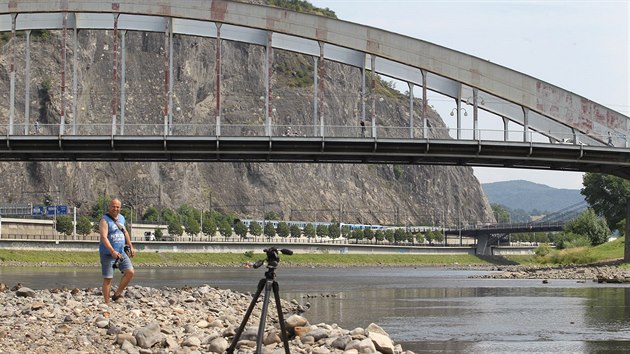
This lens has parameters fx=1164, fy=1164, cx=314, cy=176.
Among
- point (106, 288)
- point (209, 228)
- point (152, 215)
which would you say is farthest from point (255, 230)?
point (106, 288)

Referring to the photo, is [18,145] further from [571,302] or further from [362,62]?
[571,302]

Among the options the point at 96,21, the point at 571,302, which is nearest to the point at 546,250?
the point at 96,21

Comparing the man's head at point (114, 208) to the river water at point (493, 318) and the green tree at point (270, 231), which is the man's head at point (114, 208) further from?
the green tree at point (270, 231)

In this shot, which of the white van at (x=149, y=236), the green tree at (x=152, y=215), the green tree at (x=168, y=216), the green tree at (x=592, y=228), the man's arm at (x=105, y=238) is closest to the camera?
the man's arm at (x=105, y=238)

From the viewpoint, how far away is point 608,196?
490 feet

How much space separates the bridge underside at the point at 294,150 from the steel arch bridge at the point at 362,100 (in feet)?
0.25

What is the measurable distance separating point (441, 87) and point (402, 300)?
64.3 feet

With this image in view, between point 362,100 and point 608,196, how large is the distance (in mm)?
95293

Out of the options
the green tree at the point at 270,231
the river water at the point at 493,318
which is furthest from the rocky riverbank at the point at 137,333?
the green tree at the point at 270,231

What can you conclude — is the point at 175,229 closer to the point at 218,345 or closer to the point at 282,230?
the point at 282,230

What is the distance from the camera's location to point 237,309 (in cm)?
3422

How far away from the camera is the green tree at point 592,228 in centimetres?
13650

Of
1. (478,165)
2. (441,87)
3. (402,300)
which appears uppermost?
(441,87)

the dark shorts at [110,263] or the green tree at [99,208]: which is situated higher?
the green tree at [99,208]
